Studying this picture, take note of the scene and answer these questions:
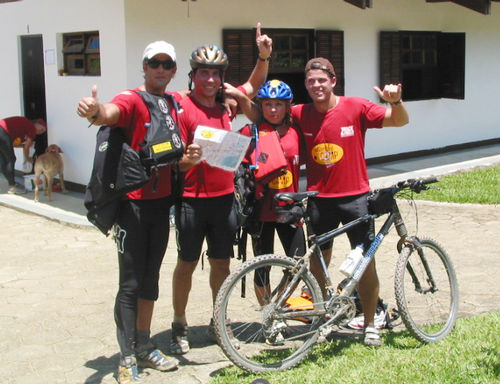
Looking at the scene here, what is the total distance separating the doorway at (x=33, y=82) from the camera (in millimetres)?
10383

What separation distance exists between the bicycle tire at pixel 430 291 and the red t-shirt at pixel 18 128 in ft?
21.6

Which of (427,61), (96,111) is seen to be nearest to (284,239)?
(96,111)

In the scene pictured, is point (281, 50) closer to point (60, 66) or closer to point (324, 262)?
point (60, 66)

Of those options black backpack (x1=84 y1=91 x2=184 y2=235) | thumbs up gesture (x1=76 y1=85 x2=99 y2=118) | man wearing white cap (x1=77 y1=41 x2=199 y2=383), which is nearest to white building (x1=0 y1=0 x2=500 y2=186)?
man wearing white cap (x1=77 y1=41 x2=199 y2=383)

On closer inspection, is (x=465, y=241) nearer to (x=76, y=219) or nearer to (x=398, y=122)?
(x=398, y=122)

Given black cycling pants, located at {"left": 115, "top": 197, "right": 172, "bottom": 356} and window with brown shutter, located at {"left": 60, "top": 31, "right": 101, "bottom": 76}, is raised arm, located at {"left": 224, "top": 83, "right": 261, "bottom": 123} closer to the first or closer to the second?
black cycling pants, located at {"left": 115, "top": 197, "right": 172, "bottom": 356}

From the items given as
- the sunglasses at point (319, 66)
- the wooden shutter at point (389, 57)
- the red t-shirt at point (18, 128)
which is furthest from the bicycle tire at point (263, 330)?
the wooden shutter at point (389, 57)

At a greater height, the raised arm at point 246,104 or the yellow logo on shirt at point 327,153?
the raised arm at point 246,104

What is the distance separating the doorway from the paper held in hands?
7054mm

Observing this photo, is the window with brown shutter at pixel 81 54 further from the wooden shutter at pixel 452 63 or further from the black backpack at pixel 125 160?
the wooden shutter at pixel 452 63

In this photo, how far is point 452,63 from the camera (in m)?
12.3

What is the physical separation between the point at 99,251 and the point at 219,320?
340cm

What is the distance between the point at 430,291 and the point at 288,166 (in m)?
1.24

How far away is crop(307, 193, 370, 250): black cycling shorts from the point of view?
422 cm
